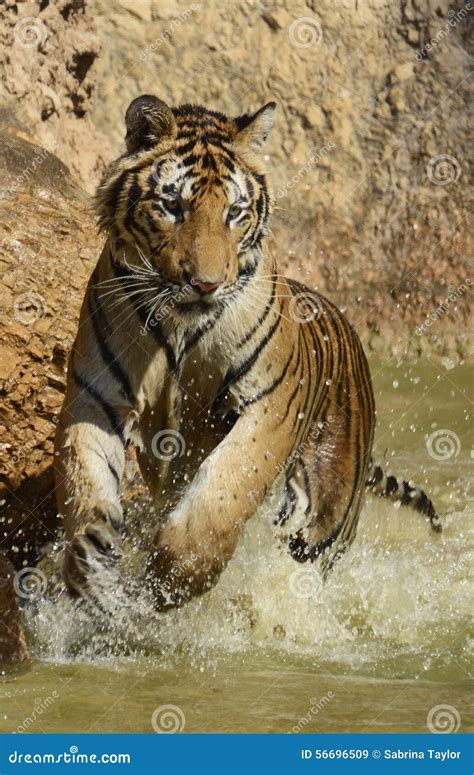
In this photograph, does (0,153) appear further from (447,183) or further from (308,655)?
(447,183)

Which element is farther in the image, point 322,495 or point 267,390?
point 322,495

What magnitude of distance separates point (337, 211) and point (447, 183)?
760 millimetres
